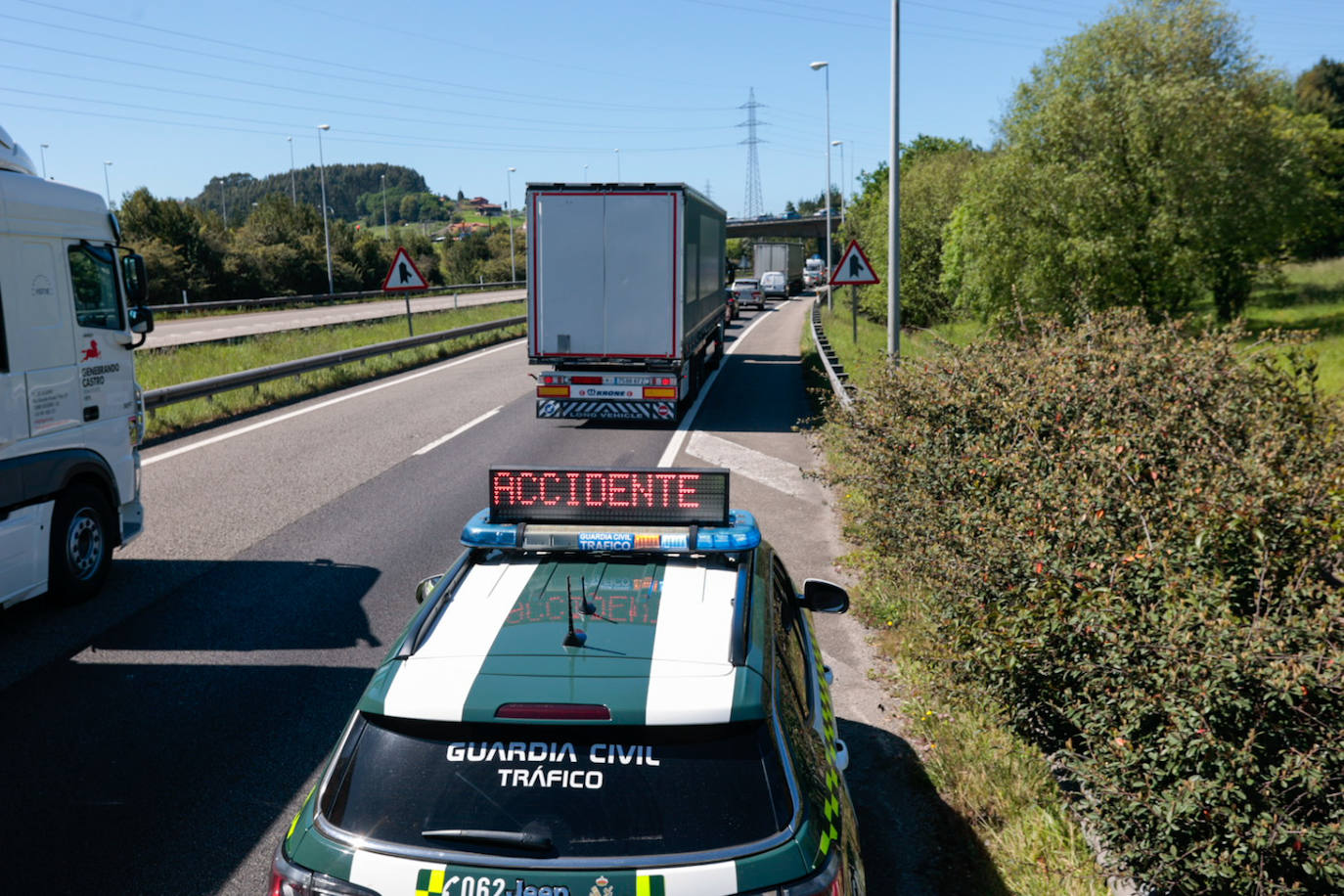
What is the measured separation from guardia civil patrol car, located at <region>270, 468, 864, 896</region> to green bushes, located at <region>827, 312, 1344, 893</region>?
1222mm

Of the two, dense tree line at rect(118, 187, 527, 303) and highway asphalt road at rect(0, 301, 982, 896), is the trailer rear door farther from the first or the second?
dense tree line at rect(118, 187, 527, 303)

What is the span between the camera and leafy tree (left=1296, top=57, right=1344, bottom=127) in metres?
60.9

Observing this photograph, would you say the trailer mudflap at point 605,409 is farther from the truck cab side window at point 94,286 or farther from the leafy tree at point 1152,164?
the leafy tree at point 1152,164

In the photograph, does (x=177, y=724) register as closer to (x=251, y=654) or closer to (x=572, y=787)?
(x=251, y=654)

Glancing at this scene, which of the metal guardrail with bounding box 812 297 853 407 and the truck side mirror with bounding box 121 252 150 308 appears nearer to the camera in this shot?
the truck side mirror with bounding box 121 252 150 308

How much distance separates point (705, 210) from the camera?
67.3ft

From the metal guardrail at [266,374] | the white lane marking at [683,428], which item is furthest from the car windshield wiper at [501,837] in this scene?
the metal guardrail at [266,374]

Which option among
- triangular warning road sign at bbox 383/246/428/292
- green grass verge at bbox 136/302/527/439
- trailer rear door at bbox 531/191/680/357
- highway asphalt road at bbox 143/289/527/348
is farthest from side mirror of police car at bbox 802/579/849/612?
highway asphalt road at bbox 143/289/527/348

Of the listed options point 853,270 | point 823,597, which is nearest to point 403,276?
point 853,270

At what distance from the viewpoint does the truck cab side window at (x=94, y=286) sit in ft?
26.9

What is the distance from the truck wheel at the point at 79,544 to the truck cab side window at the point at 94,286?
1.35 meters

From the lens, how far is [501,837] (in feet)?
8.54

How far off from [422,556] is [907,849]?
561cm

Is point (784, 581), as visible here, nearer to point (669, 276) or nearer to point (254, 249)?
point (669, 276)
